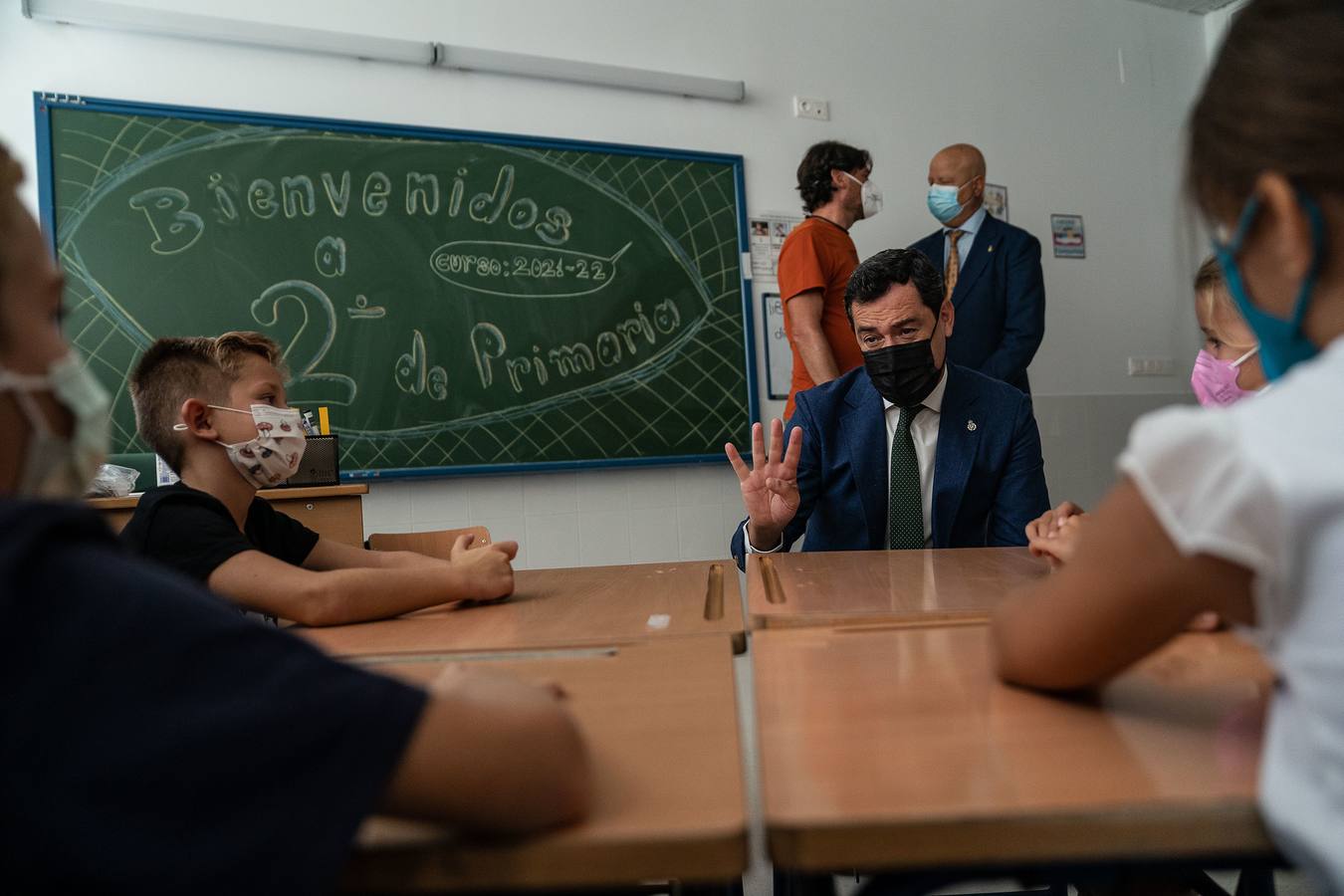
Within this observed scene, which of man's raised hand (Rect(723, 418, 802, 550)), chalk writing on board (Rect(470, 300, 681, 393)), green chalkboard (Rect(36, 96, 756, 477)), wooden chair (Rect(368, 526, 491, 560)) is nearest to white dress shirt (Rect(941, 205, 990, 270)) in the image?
green chalkboard (Rect(36, 96, 756, 477))

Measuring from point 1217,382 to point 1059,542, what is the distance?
3.17ft

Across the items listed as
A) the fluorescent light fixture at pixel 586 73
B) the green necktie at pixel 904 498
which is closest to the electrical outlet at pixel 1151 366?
the fluorescent light fixture at pixel 586 73

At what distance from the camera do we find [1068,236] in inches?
202

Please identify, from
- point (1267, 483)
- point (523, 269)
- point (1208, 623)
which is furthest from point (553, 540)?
point (1267, 483)

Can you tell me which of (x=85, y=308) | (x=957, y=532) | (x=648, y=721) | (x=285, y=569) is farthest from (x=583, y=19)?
(x=648, y=721)

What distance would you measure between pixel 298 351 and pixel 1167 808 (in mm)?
→ 3464

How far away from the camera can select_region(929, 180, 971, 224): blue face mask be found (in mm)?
4121

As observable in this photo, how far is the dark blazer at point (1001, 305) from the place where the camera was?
13.4 ft

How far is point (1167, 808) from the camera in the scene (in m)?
0.56

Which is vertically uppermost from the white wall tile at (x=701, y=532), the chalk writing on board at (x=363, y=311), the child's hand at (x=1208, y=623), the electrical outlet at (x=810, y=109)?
the electrical outlet at (x=810, y=109)

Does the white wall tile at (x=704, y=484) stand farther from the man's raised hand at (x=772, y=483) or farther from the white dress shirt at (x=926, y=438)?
the man's raised hand at (x=772, y=483)

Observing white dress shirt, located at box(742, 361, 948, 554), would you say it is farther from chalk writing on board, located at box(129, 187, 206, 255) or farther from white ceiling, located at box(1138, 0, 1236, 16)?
white ceiling, located at box(1138, 0, 1236, 16)

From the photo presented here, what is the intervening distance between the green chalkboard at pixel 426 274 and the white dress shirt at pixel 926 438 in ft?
6.13

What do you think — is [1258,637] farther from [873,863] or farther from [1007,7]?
[1007,7]
